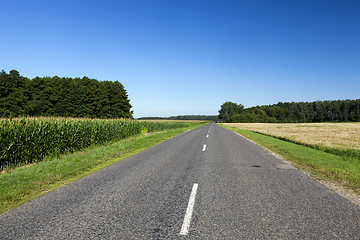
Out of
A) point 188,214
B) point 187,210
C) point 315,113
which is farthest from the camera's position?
point 315,113

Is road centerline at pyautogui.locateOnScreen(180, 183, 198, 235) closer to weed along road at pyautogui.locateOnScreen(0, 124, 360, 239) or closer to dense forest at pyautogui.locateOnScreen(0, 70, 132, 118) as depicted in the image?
weed along road at pyautogui.locateOnScreen(0, 124, 360, 239)

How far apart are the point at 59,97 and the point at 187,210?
5585 centimetres

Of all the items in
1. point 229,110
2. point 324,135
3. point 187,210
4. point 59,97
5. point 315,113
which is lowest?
point 324,135

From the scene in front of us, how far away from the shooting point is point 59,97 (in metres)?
49.3

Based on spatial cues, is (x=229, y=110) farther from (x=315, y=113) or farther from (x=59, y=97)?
(x=59, y=97)

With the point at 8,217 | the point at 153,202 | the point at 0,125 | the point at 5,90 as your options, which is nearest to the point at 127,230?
the point at 153,202

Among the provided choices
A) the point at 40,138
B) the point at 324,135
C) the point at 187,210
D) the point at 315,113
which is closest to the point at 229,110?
the point at 315,113

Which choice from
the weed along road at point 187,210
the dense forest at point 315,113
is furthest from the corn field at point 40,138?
the dense forest at point 315,113

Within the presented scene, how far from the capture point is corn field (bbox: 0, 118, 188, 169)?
27.9 ft

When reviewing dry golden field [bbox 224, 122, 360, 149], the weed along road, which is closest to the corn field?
the weed along road

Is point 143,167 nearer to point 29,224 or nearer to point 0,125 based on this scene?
point 29,224

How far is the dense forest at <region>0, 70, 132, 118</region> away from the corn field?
31903 millimetres

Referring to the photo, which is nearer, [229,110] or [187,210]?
[187,210]

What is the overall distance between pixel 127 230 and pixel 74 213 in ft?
4.64
